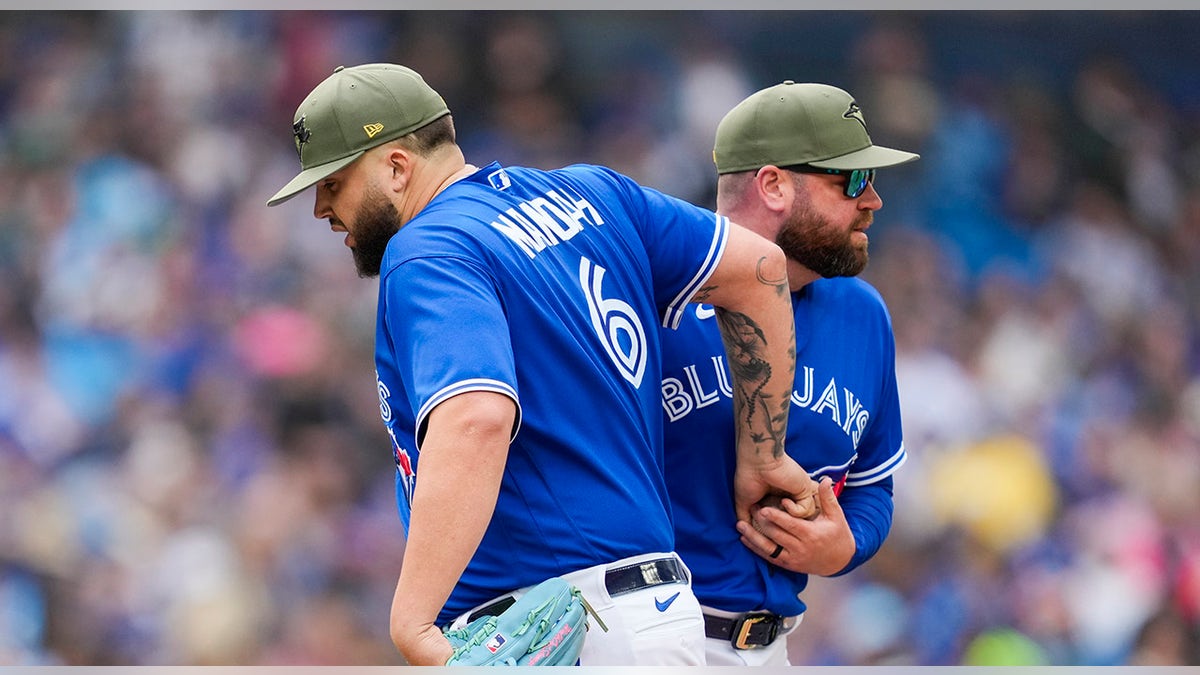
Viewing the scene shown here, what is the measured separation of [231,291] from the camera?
642 cm

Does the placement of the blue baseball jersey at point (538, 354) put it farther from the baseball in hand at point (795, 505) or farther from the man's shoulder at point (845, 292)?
the man's shoulder at point (845, 292)

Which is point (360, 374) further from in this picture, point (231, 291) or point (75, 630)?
point (75, 630)

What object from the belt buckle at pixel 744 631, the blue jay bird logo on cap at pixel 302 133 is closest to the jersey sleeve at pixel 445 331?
the blue jay bird logo on cap at pixel 302 133

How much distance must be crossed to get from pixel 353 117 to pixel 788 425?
49.2 inches

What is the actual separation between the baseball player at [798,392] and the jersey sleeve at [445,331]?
932 millimetres

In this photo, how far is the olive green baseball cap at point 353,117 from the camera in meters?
2.51

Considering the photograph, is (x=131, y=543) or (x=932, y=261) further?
(x=932, y=261)

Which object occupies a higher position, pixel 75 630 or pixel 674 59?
pixel 674 59

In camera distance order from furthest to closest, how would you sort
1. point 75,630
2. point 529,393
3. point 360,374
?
1. point 360,374
2. point 75,630
3. point 529,393

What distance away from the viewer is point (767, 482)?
2975mm

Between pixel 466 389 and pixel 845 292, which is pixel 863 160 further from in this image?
pixel 466 389

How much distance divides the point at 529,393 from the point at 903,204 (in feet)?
18.2

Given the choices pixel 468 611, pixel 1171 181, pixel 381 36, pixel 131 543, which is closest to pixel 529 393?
pixel 468 611

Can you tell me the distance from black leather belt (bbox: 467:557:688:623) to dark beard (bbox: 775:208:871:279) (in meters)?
1.02
